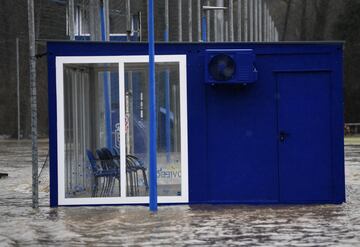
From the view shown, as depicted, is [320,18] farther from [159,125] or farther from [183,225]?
[183,225]

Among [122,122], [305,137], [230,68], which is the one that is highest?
[230,68]

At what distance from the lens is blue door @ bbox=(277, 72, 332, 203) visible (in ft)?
44.5

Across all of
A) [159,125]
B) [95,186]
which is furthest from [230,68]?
[95,186]

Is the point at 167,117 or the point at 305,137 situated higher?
the point at 167,117

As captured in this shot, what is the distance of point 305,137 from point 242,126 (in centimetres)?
108

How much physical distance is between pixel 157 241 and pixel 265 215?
9.38 ft

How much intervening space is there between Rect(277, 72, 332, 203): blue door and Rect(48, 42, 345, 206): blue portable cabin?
2 cm

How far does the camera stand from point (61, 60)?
13.5 meters

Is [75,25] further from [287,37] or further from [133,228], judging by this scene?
[287,37]

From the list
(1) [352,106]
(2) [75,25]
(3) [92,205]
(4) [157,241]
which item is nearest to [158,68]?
(3) [92,205]

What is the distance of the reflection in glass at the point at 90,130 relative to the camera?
45.4 feet

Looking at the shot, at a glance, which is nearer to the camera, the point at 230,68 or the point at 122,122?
the point at 230,68

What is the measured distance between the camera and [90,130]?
47.4 ft

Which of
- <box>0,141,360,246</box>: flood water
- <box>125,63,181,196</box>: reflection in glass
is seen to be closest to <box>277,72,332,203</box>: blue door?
<box>0,141,360,246</box>: flood water
